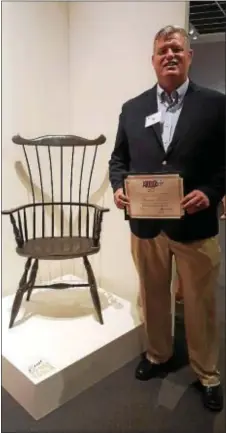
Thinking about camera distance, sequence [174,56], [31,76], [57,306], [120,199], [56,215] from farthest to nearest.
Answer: [57,306] < [56,215] < [31,76] < [120,199] < [174,56]

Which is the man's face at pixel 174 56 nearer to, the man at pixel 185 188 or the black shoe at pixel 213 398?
the man at pixel 185 188

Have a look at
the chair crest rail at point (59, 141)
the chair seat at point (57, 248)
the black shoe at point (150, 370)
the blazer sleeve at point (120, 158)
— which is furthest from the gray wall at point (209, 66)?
the black shoe at point (150, 370)

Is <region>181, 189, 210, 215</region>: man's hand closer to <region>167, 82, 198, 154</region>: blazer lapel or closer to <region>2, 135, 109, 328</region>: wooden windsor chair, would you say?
<region>167, 82, 198, 154</region>: blazer lapel

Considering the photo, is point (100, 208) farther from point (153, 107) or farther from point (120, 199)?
point (153, 107)

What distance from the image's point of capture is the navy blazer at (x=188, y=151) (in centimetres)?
117

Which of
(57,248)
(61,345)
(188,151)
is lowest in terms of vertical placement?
(61,345)

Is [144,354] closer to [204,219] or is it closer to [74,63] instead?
[204,219]

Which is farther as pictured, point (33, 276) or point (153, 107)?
point (33, 276)

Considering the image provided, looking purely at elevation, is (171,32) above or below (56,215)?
above

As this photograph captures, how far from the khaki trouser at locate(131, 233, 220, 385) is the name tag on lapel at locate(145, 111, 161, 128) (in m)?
0.34

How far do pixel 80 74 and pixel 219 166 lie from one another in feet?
1.85

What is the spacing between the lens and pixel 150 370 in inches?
58.7

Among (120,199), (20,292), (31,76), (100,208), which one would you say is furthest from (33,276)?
(31,76)

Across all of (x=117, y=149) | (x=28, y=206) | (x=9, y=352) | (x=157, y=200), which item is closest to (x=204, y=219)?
(x=157, y=200)
